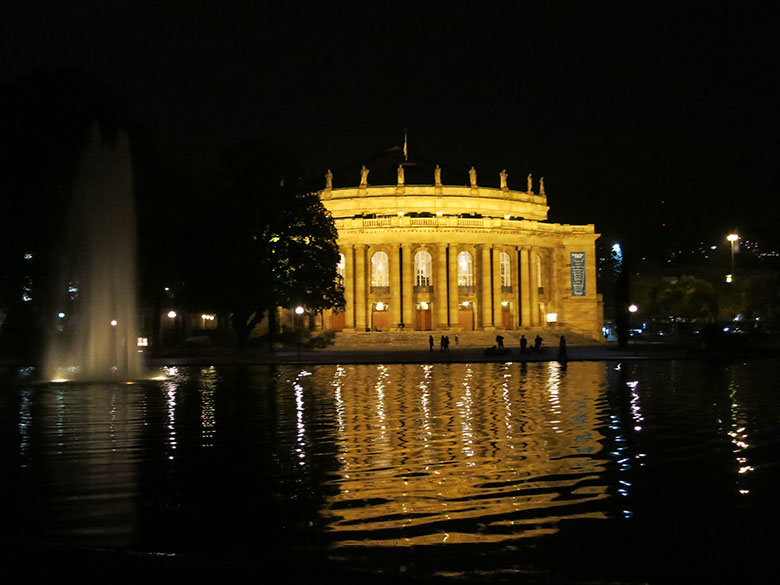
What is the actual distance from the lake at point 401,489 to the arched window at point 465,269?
71055mm

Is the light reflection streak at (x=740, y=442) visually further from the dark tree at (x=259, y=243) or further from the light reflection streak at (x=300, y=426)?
the dark tree at (x=259, y=243)

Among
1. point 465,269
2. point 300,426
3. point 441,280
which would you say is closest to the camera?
point 300,426

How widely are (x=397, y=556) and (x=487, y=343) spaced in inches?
2825

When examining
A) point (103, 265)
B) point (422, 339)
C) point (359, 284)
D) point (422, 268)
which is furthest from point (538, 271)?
point (103, 265)

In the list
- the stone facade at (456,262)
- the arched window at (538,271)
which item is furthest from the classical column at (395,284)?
the arched window at (538,271)

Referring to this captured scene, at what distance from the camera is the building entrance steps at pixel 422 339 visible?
76.2 metres

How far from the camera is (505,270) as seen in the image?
316ft

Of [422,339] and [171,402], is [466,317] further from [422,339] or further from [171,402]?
[171,402]

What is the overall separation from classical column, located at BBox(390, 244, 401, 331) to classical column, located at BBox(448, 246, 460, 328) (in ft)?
19.3

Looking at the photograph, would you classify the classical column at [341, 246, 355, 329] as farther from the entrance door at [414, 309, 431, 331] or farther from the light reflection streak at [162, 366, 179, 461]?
the light reflection streak at [162, 366, 179, 461]

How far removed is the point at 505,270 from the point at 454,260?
8596 millimetres

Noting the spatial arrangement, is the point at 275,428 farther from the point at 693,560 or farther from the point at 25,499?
the point at 693,560

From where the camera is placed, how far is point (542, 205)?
341ft

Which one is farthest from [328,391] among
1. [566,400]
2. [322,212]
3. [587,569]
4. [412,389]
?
[322,212]
